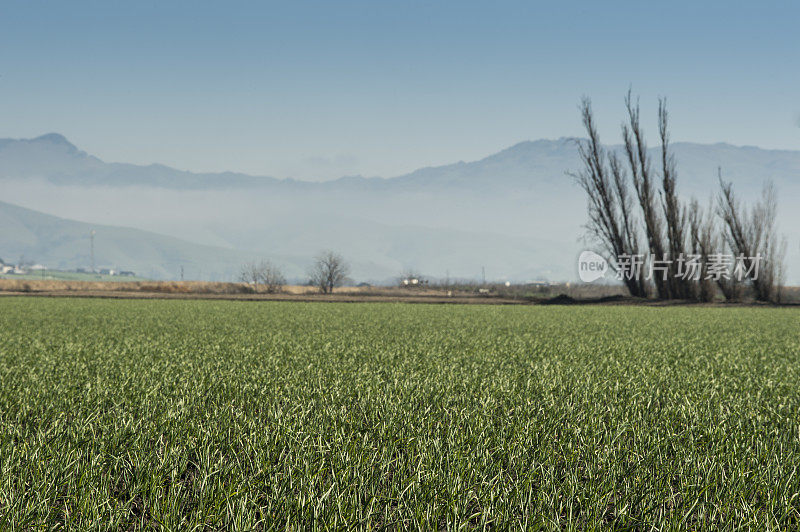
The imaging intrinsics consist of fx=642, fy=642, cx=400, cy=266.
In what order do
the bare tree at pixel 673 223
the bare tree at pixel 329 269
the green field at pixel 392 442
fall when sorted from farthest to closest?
the bare tree at pixel 329 269 → the bare tree at pixel 673 223 → the green field at pixel 392 442

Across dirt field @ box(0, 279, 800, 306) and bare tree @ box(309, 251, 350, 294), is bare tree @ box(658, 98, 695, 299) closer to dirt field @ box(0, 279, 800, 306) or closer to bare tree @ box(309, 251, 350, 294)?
dirt field @ box(0, 279, 800, 306)

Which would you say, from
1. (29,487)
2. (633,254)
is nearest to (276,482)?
(29,487)

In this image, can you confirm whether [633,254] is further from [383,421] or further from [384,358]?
[383,421]

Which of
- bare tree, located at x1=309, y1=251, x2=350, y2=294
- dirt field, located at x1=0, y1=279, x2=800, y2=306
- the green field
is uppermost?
bare tree, located at x1=309, y1=251, x2=350, y2=294

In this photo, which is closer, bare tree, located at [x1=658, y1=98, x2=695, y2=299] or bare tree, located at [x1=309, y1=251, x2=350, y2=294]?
bare tree, located at [x1=658, y1=98, x2=695, y2=299]

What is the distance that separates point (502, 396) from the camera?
850 cm

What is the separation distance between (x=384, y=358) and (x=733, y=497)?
351 inches

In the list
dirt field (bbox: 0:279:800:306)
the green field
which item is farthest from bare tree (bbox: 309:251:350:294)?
the green field

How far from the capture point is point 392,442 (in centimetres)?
585

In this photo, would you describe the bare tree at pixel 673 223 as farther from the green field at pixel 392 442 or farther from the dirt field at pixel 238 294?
the green field at pixel 392 442

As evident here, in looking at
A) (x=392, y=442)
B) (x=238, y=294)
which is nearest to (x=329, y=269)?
(x=238, y=294)

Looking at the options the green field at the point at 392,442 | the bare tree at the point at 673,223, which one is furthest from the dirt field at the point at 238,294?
the green field at the point at 392,442

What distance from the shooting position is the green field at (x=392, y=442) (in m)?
4.16

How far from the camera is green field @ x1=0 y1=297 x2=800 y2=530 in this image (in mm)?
4164
